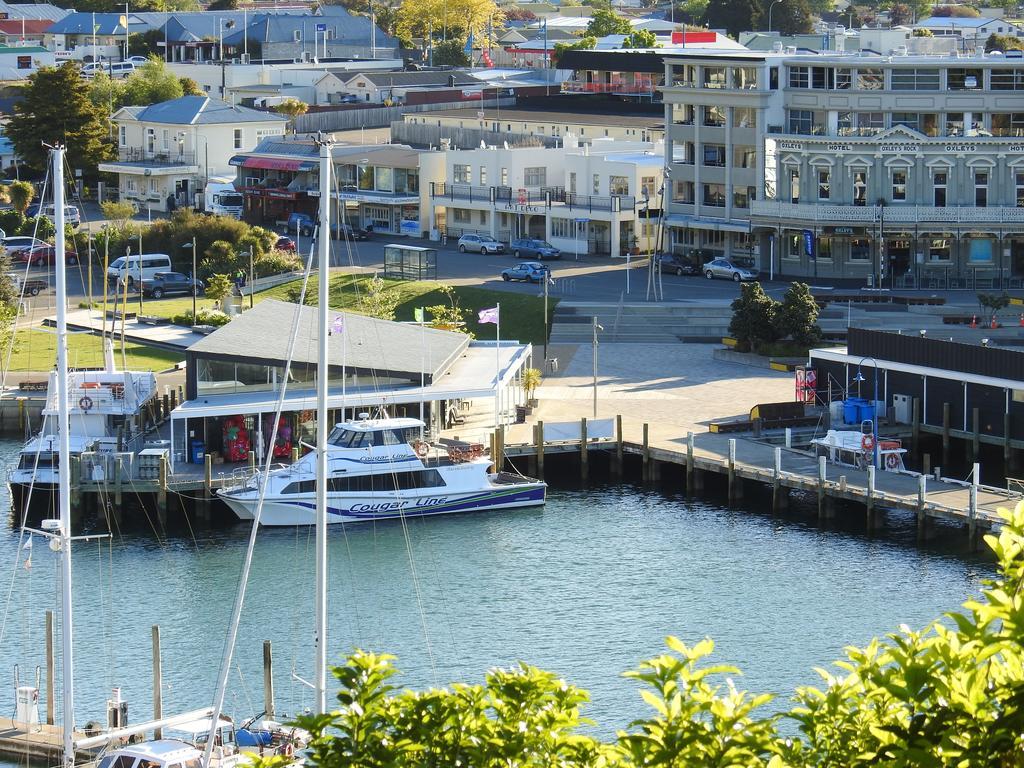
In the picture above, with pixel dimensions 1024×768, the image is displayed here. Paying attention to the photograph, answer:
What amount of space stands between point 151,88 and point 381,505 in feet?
323

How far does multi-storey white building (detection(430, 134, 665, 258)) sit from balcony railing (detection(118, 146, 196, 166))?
2341cm

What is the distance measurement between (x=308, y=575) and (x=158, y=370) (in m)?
26.4

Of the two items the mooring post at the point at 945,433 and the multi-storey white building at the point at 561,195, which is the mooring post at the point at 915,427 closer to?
the mooring post at the point at 945,433

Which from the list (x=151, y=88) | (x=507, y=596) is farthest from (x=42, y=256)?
(x=507, y=596)

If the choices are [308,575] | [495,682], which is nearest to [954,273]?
[308,575]

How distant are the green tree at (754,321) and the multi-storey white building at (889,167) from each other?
16.6m

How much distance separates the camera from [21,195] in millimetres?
123875

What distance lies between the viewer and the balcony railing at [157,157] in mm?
131250

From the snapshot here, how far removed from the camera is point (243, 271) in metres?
101

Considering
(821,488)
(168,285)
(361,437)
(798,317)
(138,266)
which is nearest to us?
(821,488)

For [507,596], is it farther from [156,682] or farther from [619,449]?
[619,449]

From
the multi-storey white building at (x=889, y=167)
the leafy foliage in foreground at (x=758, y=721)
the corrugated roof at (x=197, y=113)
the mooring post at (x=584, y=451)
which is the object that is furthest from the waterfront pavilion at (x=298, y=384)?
the corrugated roof at (x=197, y=113)

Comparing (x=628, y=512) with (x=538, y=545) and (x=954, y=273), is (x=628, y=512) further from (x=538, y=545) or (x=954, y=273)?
(x=954, y=273)

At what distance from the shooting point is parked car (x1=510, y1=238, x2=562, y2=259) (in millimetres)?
106250
